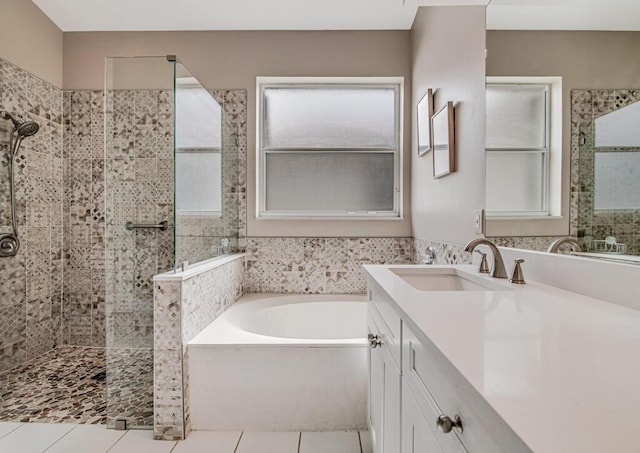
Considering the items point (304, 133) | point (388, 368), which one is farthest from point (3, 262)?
point (388, 368)

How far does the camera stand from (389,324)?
110 centimetres

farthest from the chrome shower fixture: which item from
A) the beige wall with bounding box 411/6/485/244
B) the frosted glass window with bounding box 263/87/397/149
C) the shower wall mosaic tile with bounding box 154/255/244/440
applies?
the beige wall with bounding box 411/6/485/244

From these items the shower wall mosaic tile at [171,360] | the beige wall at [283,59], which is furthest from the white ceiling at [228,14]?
the shower wall mosaic tile at [171,360]

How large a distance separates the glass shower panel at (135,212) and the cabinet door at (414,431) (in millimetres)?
1406

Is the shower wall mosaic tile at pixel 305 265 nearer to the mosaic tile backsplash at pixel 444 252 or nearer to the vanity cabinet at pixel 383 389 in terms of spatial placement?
the mosaic tile backsplash at pixel 444 252

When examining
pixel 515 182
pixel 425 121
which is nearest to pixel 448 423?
pixel 515 182

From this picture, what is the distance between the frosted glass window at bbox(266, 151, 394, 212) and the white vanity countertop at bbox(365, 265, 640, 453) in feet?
6.32

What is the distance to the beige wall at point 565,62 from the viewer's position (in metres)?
0.90

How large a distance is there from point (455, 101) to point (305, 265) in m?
1.58

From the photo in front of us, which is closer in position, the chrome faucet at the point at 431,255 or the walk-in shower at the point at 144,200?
the walk-in shower at the point at 144,200

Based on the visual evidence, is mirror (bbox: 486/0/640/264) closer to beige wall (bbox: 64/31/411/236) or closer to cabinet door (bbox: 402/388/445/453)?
cabinet door (bbox: 402/388/445/453)

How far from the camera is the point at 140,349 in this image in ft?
6.48

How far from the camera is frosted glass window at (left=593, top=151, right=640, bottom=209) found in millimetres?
867

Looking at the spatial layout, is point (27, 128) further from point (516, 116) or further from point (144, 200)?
point (516, 116)
